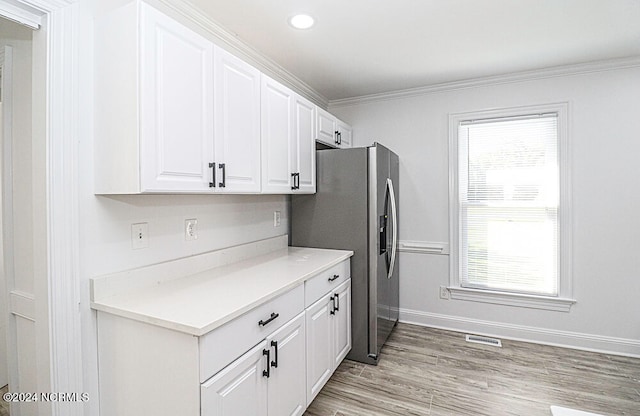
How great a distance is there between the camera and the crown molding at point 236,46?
6.18 ft

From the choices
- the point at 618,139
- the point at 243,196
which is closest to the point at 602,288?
the point at 618,139

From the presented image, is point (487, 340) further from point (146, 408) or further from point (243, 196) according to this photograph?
point (146, 408)

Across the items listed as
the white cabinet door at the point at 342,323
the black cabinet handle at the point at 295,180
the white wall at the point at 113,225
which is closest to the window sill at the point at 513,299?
the white cabinet door at the point at 342,323

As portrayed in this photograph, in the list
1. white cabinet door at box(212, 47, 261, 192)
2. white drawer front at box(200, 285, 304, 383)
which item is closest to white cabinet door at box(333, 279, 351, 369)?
white drawer front at box(200, 285, 304, 383)

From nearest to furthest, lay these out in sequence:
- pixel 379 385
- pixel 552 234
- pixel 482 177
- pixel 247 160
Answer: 1. pixel 247 160
2. pixel 379 385
3. pixel 552 234
4. pixel 482 177

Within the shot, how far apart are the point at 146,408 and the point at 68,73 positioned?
1398 mm

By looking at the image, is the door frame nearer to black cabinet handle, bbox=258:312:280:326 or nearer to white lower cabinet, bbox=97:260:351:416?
white lower cabinet, bbox=97:260:351:416

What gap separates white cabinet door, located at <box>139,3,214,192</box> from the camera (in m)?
1.34

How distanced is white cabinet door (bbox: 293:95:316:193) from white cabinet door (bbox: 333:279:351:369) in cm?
84

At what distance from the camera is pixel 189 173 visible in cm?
153

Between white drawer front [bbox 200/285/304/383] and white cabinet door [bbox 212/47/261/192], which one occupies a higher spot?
white cabinet door [bbox 212/47/261/192]

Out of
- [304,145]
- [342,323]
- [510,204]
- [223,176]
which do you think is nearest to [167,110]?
[223,176]

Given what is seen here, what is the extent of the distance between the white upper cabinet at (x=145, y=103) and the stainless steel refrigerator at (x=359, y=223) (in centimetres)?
137

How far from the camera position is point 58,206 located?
1336 millimetres
